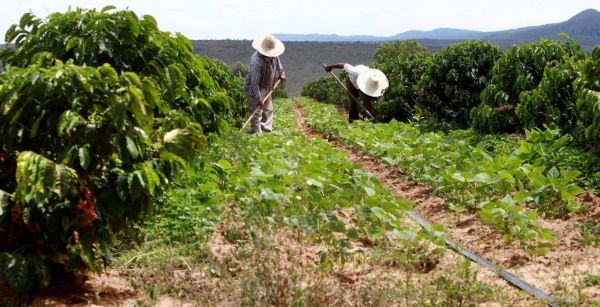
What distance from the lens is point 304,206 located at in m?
4.37

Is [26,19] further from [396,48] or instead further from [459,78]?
[396,48]

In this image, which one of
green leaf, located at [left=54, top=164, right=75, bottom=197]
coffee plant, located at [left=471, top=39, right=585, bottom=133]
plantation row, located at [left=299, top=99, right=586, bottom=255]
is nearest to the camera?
green leaf, located at [left=54, top=164, right=75, bottom=197]

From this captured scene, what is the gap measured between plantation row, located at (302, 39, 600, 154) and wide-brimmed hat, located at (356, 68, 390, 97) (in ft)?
0.59

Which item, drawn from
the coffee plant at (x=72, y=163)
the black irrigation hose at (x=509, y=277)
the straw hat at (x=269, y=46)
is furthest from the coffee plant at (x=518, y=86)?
the coffee plant at (x=72, y=163)

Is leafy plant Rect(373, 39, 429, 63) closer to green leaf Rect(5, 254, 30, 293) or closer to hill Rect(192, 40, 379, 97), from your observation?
hill Rect(192, 40, 379, 97)

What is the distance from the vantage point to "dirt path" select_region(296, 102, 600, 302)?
12.3 feet

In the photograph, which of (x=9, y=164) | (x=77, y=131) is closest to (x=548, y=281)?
(x=77, y=131)

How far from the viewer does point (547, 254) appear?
4.46 meters

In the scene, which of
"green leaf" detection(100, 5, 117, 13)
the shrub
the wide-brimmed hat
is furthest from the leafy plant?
"green leaf" detection(100, 5, 117, 13)

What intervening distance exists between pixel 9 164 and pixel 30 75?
0.50 metres

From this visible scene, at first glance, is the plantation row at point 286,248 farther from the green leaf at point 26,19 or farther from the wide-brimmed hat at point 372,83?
the wide-brimmed hat at point 372,83

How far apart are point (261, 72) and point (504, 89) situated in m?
3.90

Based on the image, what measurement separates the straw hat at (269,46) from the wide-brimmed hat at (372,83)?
330 cm

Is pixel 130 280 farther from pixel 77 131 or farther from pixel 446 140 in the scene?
pixel 446 140
